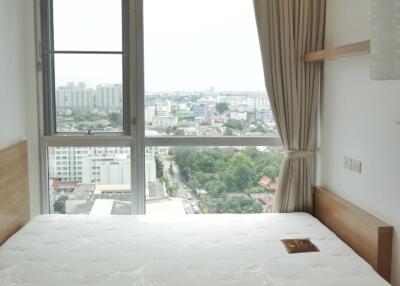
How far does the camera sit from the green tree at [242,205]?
370 centimetres

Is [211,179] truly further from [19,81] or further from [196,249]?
[19,81]

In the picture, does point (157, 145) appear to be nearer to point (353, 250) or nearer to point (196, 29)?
point (196, 29)

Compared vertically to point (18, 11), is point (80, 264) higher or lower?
lower

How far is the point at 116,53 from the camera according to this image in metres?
3.54

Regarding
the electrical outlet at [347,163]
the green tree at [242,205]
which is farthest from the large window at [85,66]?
the electrical outlet at [347,163]

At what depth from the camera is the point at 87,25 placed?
353 centimetres

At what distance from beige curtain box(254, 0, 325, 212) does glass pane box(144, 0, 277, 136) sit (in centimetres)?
20

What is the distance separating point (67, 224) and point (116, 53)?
1321 millimetres

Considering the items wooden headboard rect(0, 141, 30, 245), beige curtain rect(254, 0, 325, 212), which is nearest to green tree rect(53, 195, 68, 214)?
wooden headboard rect(0, 141, 30, 245)

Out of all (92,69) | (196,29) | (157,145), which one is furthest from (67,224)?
(196,29)

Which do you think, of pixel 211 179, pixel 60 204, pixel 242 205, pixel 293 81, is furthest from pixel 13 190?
pixel 293 81

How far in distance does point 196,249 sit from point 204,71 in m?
1.50

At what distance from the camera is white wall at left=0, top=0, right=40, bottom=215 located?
10.0 feet

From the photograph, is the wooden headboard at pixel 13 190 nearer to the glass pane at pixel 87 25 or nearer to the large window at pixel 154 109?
the large window at pixel 154 109
